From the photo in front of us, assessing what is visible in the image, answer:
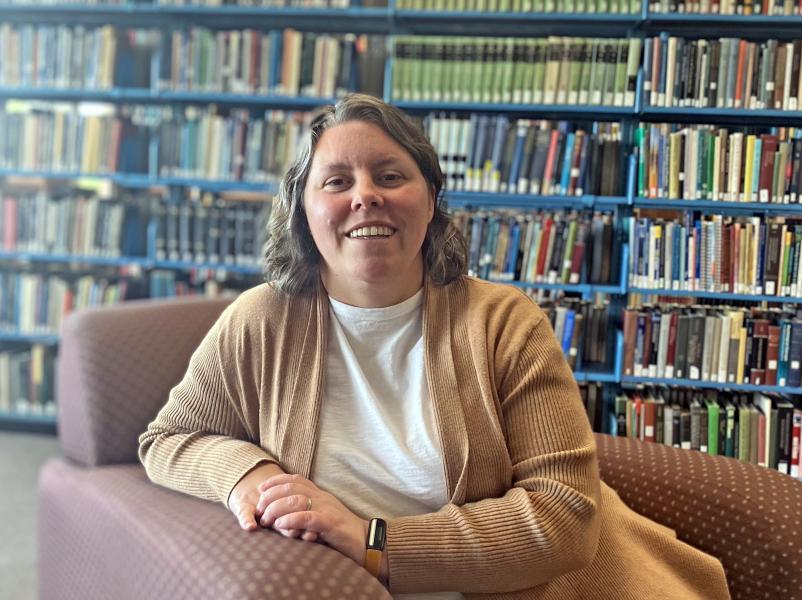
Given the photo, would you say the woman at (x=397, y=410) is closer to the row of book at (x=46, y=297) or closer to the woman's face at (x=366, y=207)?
the woman's face at (x=366, y=207)

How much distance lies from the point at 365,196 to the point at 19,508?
7.48ft

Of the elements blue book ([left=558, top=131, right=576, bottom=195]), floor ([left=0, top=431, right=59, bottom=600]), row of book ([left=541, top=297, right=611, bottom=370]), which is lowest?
floor ([left=0, top=431, right=59, bottom=600])

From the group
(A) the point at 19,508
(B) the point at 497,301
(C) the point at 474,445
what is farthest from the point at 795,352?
(A) the point at 19,508

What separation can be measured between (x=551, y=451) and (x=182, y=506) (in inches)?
23.0

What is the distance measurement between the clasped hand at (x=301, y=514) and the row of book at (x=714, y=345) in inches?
78.0

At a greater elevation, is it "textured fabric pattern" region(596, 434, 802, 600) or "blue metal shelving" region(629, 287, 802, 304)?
"blue metal shelving" region(629, 287, 802, 304)

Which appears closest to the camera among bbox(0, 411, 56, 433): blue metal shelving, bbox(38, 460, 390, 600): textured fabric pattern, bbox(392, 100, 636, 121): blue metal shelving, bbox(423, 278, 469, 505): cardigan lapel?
bbox(38, 460, 390, 600): textured fabric pattern

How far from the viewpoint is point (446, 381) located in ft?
3.93

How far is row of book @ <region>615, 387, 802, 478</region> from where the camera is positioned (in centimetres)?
265

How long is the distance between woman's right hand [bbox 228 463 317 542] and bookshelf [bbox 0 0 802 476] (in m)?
1.94

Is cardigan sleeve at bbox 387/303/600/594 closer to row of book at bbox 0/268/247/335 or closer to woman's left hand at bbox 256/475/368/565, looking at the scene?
woman's left hand at bbox 256/475/368/565

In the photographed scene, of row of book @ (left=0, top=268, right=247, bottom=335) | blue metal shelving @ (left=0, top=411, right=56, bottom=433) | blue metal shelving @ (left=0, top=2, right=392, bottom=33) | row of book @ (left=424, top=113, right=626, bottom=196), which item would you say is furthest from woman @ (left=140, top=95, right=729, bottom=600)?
blue metal shelving @ (left=0, top=411, right=56, bottom=433)

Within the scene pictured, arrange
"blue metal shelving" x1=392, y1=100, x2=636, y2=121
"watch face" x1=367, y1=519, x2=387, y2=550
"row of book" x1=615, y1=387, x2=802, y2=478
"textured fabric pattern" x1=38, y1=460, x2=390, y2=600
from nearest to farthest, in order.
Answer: "textured fabric pattern" x1=38, y1=460, x2=390, y2=600
"watch face" x1=367, y1=519, x2=387, y2=550
"row of book" x1=615, y1=387, x2=802, y2=478
"blue metal shelving" x1=392, y1=100, x2=636, y2=121

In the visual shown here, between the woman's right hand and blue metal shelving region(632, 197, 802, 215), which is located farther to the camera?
blue metal shelving region(632, 197, 802, 215)
